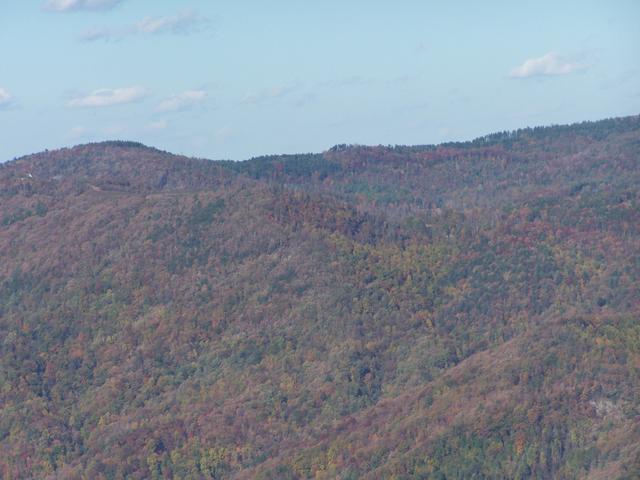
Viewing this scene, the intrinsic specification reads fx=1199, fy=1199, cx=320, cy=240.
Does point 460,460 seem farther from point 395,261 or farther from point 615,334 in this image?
point 395,261

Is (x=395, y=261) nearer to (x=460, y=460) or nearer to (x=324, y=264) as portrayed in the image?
(x=324, y=264)

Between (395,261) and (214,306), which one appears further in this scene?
(395,261)

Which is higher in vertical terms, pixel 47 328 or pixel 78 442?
pixel 47 328

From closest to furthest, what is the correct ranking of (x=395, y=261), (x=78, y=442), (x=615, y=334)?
(x=615, y=334)
(x=78, y=442)
(x=395, y=261)

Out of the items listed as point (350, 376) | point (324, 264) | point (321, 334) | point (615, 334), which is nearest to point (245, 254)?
point (324, 264)

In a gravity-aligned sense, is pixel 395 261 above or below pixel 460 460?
above

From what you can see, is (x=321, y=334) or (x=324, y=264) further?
(x=324, y=264)

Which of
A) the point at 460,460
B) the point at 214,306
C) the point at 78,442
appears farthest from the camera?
the point at 214,306

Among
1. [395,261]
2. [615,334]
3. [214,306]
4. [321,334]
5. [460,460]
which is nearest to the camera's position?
[460,460]

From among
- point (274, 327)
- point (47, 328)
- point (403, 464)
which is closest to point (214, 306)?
point (274, 327)
